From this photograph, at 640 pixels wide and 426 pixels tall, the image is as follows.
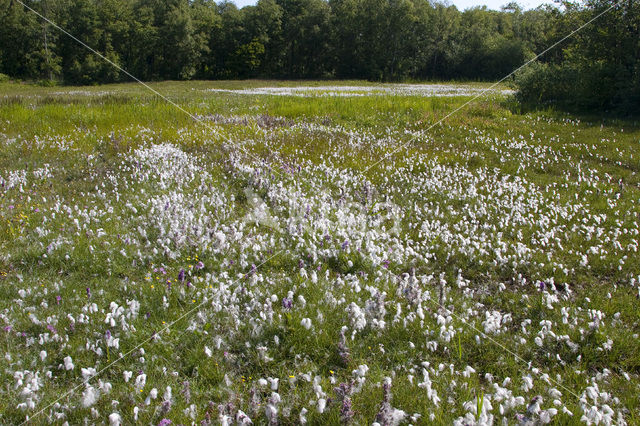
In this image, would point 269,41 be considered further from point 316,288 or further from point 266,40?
point 316,288

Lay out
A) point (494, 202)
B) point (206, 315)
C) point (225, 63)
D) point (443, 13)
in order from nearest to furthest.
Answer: point (206, 315) → point (494, 202) → point (443, 13) → point (225, 63)

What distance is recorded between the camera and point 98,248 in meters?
6.42

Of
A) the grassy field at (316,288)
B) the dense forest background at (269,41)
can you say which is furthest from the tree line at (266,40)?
the grassy field at (316,288)

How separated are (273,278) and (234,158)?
660 cm

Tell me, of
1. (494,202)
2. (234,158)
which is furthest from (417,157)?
(234,158)

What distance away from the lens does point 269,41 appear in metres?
99.2

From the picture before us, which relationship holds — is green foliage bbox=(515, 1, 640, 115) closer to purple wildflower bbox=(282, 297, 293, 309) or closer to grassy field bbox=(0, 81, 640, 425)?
grassy field bbox=(0, 81, 640, 425)

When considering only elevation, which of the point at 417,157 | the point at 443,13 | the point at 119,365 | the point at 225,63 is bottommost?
the point at 119,365

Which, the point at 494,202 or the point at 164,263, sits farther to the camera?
the point at 494,202

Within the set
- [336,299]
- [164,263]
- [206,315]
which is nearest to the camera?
[206,315]

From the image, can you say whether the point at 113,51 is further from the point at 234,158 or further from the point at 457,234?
the point at 457,234

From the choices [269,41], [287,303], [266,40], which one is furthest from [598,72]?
[269,41]

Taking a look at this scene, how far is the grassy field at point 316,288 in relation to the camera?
12.0 ft

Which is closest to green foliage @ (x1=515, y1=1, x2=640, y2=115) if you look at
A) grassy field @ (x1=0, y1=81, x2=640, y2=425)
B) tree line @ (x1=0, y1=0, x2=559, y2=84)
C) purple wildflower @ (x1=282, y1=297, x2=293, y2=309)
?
grassy field @ (x1=0, y1=81, x2=640, y2=425)
